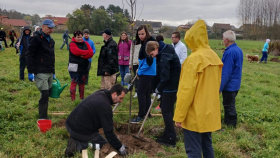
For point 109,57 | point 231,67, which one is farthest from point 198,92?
point 109,57

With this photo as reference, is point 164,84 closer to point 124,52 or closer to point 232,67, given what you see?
point 232,67

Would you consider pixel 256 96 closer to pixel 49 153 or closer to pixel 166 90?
pixel 166 90

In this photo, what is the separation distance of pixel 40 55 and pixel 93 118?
2.04 m

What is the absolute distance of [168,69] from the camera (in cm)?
359

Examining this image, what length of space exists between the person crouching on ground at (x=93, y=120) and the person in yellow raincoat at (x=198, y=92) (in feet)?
3.10

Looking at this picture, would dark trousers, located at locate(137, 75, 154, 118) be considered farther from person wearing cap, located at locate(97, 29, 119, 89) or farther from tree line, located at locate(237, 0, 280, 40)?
tree line, located at locate(237, 0, 280, 40)

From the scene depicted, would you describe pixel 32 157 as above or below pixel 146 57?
below

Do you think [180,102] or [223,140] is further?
[223,140]

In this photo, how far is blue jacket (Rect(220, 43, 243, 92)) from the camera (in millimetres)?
4336

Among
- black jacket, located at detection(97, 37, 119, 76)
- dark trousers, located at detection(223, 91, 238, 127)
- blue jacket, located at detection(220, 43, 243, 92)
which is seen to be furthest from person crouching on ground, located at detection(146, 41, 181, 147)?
black jacket, located at detection(97, 37, 119, 76)

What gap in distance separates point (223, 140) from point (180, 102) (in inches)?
84.6

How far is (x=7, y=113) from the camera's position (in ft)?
15.7

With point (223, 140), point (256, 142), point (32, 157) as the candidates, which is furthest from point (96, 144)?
point (256, 142)

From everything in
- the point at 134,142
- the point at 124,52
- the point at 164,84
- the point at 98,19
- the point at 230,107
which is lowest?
the point at 134,142
